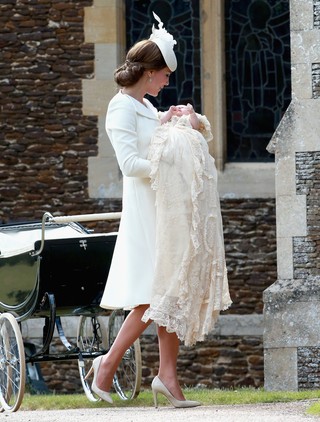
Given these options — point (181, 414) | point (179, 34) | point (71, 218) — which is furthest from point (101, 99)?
point (181, 414)

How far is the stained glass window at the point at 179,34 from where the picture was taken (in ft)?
43.4

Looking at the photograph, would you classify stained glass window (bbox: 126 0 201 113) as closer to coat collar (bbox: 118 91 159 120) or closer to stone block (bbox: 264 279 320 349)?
stone block (bbox: 264 279 320 349)

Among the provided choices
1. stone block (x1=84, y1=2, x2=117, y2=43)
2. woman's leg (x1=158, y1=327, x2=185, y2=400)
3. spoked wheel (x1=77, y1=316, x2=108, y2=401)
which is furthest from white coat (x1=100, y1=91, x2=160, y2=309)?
stone block (x1=84, y1=2, x2=117, y2=43)

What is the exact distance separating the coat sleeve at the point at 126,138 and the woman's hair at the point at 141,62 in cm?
15

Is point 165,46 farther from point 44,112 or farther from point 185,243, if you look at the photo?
point 44,112

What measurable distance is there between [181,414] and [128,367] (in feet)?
6.46

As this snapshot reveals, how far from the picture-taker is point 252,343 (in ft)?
42.1

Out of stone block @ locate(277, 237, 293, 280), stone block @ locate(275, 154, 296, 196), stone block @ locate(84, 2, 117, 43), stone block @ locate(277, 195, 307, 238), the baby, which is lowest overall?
stone block @ locate(277, 237, 293, 280)

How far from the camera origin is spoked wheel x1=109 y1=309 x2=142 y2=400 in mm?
7984

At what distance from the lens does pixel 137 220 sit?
23.4 ft

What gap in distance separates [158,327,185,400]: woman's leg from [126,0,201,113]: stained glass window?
6.39 meters

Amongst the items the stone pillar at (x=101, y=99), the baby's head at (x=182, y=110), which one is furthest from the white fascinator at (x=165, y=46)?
the stone pillar at (x=101, y=99)

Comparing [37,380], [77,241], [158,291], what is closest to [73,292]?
[77,241]

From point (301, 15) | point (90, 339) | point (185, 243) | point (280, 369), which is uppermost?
point (301, 15)
